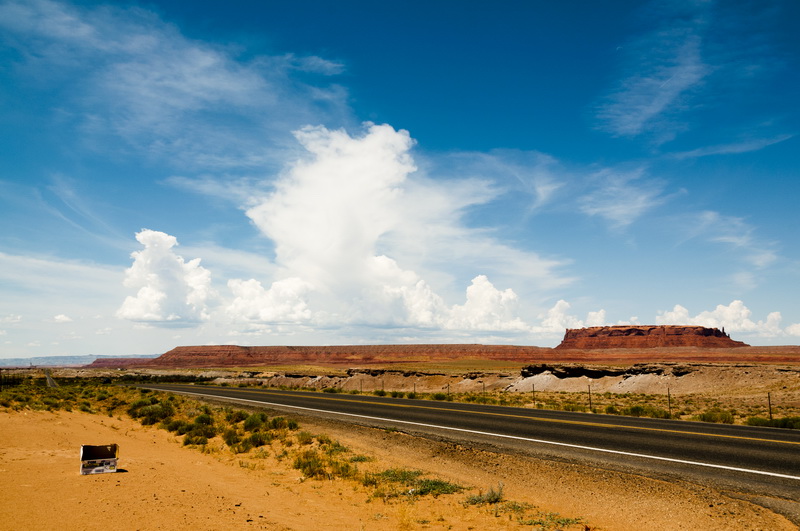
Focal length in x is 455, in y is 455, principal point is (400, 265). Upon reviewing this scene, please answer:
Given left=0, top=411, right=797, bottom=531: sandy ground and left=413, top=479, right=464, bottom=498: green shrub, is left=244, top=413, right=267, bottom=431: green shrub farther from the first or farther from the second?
left=413, top=479, right=464, bottom=498: green shrub

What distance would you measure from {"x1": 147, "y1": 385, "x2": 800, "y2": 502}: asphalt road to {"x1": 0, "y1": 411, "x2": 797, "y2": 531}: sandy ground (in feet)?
4.22

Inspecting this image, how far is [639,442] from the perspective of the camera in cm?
1423

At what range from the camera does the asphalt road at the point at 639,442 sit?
10.3m

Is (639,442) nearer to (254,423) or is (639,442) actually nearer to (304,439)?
(304,439)

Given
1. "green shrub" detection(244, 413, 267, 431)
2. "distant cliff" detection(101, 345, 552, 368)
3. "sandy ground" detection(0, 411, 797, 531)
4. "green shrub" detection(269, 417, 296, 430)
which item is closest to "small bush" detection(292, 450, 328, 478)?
"sandy ground" detection(0, 411, 797, 531)

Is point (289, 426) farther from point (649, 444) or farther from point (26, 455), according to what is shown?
point (649, 444)

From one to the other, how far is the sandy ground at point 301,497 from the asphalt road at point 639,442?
1.29m

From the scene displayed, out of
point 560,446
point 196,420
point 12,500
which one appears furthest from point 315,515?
point 196,420

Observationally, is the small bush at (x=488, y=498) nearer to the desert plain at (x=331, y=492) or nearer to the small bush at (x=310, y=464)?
the desert plain at (x=331, y=492)

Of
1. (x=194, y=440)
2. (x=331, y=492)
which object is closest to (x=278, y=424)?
(x=194, y=440)

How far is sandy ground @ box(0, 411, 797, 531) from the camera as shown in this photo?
295 inches

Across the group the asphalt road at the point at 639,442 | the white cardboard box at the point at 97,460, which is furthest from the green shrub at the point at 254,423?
the white cardboard box at the point at 97,460

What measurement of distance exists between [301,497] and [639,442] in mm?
10617

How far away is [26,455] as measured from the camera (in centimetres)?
1180
